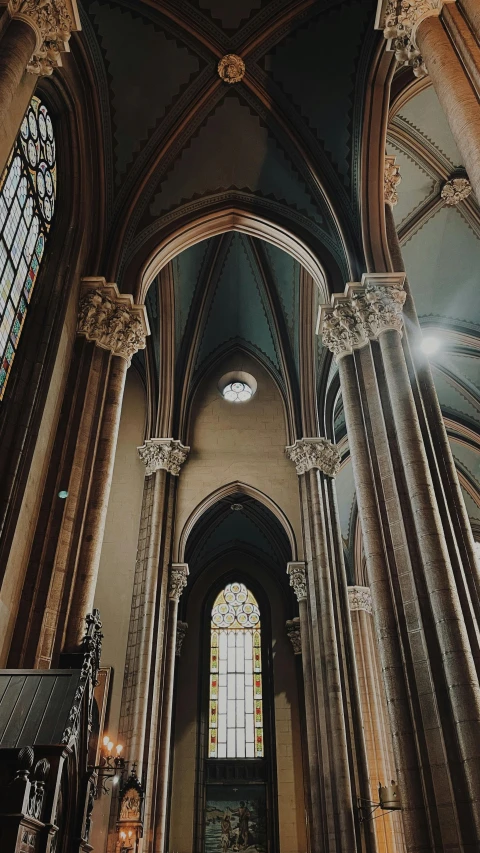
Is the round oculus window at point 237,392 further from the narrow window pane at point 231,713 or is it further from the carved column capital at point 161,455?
the narrow window pane at point 231,713

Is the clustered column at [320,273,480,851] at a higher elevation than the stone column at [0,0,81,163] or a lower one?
lower

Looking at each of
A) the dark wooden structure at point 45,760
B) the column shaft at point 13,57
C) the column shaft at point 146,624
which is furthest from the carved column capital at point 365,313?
the column shaft at point 146,624

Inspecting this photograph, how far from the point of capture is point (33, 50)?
720 cm

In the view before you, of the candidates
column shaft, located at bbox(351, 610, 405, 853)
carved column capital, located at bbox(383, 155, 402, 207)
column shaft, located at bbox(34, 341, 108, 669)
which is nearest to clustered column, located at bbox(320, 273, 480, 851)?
carved column capital, located at bbox(383, 155, 402, 207)

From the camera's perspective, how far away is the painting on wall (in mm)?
17516

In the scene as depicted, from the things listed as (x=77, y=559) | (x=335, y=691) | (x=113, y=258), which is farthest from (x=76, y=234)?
(x=335, y=691)

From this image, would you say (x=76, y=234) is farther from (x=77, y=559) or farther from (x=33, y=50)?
(x=77, y=559)

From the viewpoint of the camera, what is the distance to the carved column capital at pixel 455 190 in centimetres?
1470

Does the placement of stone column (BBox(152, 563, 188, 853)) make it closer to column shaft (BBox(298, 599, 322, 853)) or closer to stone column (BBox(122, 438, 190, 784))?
stone column (BBox(122, 438, 190, 784))

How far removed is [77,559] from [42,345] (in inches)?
118

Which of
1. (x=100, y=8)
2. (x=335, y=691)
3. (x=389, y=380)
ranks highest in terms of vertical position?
(x=100, y=8)

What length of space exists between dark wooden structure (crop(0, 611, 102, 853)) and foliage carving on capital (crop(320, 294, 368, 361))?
6080 millimetres

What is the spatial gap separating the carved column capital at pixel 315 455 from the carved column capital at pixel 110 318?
6070 mm

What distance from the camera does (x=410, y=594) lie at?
25.2ft
